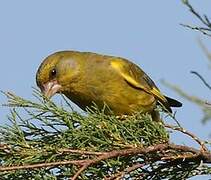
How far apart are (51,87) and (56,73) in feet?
0.71

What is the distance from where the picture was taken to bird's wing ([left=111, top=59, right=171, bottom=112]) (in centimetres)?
531

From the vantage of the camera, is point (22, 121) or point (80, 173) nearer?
point (80, 173)

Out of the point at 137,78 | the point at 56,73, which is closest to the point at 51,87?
the point at 56,73

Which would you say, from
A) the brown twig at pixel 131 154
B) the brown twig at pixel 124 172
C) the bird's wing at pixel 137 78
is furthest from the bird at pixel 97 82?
the brown twig at pixel 124 172

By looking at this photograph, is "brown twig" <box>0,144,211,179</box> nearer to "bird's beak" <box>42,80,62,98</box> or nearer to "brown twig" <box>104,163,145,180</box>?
"brown twig" <box>104,163,145,180</box>

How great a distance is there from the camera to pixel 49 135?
3.09m

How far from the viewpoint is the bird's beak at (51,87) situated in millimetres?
4672

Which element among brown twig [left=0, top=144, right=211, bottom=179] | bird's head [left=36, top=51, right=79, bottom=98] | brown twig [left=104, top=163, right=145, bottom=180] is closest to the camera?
brown twig [left=0, top=144, right=211, bottom=179]

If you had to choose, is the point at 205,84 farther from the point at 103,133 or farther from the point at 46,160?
the point at 46,160

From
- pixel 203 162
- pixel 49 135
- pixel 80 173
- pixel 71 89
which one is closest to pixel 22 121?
pixel 49 135

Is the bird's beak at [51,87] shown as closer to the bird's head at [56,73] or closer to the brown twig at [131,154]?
the bird's head at [56,73]

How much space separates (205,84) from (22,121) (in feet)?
3.05

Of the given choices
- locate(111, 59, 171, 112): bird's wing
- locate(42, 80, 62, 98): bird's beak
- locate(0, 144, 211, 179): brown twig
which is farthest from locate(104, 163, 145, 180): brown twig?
locate(111, 59, 171, 112): bird's wing

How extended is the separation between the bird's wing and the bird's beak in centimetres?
58
